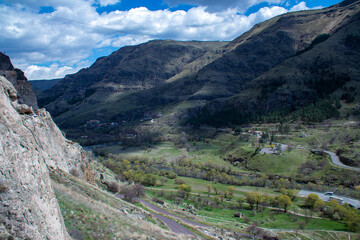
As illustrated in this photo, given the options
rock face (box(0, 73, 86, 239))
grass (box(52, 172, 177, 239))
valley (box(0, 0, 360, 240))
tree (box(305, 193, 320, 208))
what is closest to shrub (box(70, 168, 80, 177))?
valley (box(0, 0, 360, 240))

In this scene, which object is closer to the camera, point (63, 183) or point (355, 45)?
point (63, 183)

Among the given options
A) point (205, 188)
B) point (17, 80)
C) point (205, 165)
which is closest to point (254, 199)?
point (205, 188)

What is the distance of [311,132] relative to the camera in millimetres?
95938

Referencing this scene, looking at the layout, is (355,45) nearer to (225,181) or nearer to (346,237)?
(225,181)

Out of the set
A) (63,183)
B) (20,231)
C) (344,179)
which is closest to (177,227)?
(63,183)

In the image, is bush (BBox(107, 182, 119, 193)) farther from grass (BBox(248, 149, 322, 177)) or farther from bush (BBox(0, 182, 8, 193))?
grass (BBox(248, 149, 322, 177))

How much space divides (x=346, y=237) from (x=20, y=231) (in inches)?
1777

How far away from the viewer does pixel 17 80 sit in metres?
34.2

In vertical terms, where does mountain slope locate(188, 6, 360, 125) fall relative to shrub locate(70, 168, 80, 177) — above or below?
above

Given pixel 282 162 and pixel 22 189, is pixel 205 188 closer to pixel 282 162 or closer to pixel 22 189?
pixel 282 162

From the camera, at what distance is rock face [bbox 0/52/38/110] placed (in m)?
33.3

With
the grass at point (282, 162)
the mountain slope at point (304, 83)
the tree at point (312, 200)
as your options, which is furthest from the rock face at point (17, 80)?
the mountain slope at point (304, 83)

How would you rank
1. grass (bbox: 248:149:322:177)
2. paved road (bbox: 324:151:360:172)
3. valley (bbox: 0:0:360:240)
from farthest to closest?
grass (bbox: 248:149:322:177) → paved road (bbox: 324:151:360:172) → valley (bbox: 0:0:360:240)

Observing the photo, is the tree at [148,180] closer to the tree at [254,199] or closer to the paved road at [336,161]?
the tree at [254,199]
